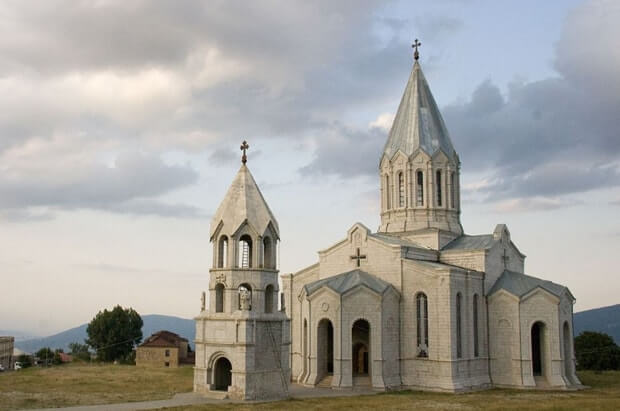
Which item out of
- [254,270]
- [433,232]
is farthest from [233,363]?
[433,232]

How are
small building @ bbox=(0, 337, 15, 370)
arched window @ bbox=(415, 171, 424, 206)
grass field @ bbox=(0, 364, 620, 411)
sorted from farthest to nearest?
small building @ bbox=(0, 337, 15, 370), arched window @ bbox=(415, 171, 424, 206), grass field @ bbox=(0, 364, 620, 411)

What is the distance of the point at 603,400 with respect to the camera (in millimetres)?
28359

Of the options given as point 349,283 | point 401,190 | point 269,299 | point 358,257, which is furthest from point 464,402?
point 401,190

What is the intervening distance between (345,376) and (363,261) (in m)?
6.70

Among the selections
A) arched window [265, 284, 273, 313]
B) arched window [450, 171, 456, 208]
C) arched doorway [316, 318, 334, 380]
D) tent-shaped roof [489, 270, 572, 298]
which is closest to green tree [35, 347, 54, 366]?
arched doorway [316, 318, 334, 380]

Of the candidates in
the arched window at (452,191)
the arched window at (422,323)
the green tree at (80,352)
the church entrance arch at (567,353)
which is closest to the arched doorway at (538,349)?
the church entrance arch at (567,353)

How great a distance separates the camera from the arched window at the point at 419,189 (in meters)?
39.1

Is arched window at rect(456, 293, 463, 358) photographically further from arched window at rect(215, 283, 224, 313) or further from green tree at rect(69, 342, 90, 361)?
green tree at rect(69, 342, 90, 361)

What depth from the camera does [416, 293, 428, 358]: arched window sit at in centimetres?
3331

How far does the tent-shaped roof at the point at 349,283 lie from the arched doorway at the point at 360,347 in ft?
8.36

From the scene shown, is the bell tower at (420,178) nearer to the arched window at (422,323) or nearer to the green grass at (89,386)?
the arched window at (422,323)

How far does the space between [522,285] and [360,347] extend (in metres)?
9.56

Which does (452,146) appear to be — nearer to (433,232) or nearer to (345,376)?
(433,232)

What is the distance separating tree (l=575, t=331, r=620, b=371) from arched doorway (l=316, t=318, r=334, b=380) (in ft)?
85.1
